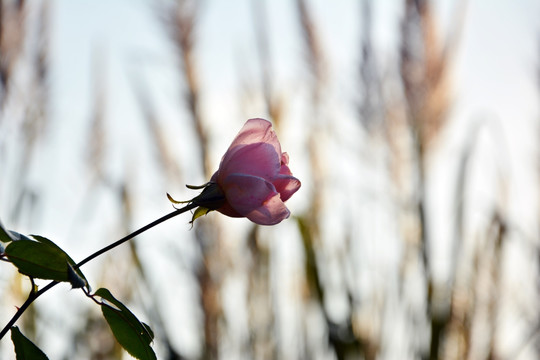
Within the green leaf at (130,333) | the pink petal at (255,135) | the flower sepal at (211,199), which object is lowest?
the green leaf at (130,333)

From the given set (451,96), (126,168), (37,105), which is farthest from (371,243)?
(37,105)

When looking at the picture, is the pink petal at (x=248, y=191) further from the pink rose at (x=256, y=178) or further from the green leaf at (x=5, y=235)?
the green leaf at (x=5, y=235)

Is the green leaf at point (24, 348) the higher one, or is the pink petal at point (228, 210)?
the pink petal at point (228, 210)

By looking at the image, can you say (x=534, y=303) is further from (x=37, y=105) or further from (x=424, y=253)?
(x=37, y=105)

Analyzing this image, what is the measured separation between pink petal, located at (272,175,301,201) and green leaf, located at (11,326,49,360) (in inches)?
5.3

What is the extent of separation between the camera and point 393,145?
1.33 metres

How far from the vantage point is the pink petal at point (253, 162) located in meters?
0.34

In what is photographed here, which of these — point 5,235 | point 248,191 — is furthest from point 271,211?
point 5,235

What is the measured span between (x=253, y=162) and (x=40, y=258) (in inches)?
4.4

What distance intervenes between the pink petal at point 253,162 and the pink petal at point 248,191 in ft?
0.03

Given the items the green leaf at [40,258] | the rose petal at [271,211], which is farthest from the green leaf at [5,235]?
the rose petal at [271,211]

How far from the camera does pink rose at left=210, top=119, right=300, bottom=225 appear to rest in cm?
33

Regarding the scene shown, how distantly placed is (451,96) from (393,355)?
0.54 m

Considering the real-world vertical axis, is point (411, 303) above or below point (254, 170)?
below
